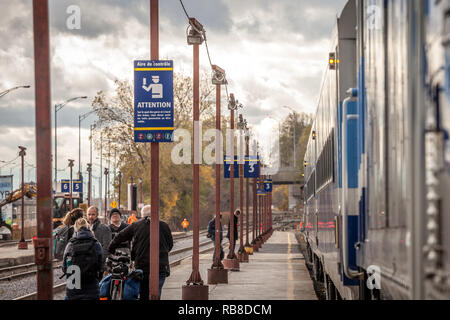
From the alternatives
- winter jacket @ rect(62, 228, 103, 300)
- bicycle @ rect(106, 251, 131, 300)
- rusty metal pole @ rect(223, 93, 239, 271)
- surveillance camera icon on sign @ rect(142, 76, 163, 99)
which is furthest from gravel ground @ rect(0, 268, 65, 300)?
winter jacket @ rect(62, 228, 103, 300)

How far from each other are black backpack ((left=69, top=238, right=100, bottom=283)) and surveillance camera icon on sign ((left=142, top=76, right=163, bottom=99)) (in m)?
3.07

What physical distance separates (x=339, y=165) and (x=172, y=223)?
80.1 metres

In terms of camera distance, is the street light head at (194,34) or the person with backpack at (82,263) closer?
the person with backpack at (82,263)

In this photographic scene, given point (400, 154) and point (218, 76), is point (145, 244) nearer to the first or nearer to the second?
point (400, 154)

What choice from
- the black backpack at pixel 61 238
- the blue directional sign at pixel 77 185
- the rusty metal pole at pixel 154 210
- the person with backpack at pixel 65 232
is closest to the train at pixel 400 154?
the rusty metal pole at pixel 154 210

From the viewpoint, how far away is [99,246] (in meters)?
9.74

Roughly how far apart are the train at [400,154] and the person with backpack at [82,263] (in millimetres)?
3706

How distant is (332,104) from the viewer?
947 cm

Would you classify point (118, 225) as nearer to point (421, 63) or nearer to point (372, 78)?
point (372, 78)

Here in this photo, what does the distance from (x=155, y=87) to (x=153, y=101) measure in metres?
0.22

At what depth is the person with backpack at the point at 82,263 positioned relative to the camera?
31.4 feet

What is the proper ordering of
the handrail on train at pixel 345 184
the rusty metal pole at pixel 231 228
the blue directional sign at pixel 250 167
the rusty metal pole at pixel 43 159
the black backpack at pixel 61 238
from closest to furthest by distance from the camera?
1. the handrail on train at pixel 345 184
2. the rusty metal pole at pixel 43 159
3. the black backpack at pixel 61 238
4. the rusty metal pole at pixel 231 228
5. the blue directional sign at pixel 250 167

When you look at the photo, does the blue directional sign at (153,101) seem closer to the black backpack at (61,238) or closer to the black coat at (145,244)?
the black coat at (145,244)
